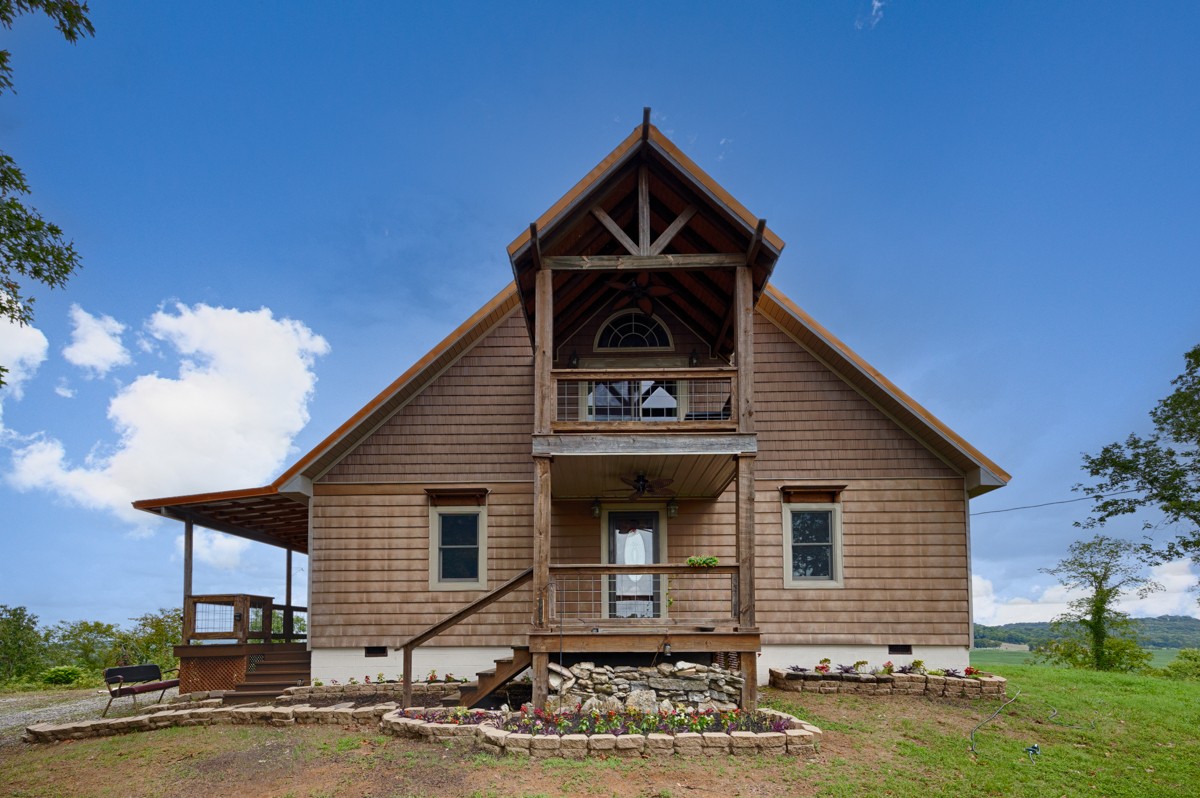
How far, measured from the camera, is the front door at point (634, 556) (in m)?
13.6

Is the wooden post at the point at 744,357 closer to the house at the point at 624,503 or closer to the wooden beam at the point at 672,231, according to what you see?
the wooden beam at the point at 672,231

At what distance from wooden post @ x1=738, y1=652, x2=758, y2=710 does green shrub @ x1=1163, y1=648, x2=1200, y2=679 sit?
57.6ft

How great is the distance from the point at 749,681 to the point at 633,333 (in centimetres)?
656

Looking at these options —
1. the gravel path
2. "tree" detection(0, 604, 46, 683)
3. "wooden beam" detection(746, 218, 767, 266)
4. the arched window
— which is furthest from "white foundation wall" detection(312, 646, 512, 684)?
"tree" detection(0, 604, 46, 683)

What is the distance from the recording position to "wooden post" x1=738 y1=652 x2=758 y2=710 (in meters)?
9.80

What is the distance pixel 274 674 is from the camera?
13656 mm

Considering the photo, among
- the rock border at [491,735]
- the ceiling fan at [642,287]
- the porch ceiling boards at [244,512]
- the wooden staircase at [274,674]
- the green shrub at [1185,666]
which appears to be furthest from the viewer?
the green shrub at [1185,666]

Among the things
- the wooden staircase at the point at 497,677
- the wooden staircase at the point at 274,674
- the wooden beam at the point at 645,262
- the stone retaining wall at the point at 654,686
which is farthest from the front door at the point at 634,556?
the wooden staircase at the point at 274,674

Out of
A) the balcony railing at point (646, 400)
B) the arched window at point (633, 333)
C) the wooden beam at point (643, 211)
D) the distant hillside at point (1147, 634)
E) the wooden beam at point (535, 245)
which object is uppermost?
the wooden beam at point (643, 211)

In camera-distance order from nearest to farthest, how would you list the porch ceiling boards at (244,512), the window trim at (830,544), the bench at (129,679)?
1. the bench at (129,679)
2. the window trim at (830,544)
3. the porch ceiling boards at (244,512)

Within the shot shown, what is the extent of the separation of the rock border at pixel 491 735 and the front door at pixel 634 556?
3.92 m

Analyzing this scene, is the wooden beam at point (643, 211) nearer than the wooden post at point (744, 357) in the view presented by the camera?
No

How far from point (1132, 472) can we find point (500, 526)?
666 inches

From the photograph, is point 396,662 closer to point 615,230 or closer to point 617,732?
point 617,732
